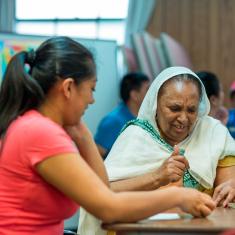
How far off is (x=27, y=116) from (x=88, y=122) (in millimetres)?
3480

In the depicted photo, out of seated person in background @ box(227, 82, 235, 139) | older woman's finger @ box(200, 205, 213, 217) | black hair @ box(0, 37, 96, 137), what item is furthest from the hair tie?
seated person in background @ box(227, 82, 235, 139)

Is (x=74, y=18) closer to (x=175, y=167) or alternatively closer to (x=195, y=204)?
(x=175, y=167)

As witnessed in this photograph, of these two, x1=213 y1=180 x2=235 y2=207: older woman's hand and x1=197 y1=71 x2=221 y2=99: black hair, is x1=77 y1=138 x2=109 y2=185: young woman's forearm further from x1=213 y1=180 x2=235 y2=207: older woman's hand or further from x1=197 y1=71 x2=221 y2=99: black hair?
x1=197 y1=71 x2=221 y2=99: black hair

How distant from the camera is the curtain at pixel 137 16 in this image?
5.86 meters

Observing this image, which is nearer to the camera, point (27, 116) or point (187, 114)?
point (27, 116)

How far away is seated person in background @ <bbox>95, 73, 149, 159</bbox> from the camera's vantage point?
15.6 ft

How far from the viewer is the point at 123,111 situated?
4.87 m

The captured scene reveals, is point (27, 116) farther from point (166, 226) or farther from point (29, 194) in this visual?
point (166, 226)

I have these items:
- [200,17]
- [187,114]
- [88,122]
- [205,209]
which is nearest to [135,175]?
[187,114]

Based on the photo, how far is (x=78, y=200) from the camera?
4.80ft

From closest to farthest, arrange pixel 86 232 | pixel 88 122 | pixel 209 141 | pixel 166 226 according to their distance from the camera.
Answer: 1. pixel 166 226
2. pixel 86 232
3. pixel 209 141
4. pixel 88 122

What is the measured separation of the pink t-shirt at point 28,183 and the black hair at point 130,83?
139 inches

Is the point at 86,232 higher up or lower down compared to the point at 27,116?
lower down

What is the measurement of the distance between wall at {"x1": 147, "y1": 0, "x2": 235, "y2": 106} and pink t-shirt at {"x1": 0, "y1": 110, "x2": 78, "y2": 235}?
429 centimetres
